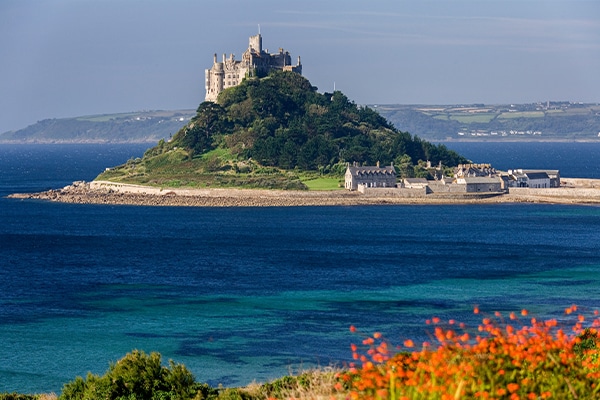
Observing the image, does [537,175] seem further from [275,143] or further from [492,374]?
[492,374]

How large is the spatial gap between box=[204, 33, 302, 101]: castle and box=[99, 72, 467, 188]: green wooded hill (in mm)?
4536

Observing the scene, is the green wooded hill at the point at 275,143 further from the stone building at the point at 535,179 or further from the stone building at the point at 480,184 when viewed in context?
the stone building at the point at 535,179

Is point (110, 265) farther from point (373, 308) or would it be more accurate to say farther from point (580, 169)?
point (580, 169)

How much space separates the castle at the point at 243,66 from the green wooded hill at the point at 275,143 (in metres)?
4.54

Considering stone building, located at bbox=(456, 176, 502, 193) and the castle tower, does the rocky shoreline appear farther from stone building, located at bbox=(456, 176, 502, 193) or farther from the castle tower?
the castle tower

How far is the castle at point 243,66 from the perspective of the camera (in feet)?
546

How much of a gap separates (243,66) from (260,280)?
102642 mm

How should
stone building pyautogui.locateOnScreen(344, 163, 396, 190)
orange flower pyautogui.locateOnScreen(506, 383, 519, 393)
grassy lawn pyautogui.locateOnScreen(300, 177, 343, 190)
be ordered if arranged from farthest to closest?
grassy lawn pyautogui.locateOnScreen(300, 177, 343, 190) → stone building pyautogui.locateOnScreen(344, 163, 396, 190) → orange flower pyautogui.locateOnScreen(506, 383, 519, 393)

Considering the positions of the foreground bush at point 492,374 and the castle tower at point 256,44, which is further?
the castle tower at point 256,44

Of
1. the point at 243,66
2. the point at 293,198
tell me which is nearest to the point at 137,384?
the point at 293,198

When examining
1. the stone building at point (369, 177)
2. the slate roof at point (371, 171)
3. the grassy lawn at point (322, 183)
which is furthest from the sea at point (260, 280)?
the grassy lawn at point (322, 183)

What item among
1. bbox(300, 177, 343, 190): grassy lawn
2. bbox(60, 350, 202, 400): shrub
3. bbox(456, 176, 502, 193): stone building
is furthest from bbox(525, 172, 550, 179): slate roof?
bbox(60, 350, 202, 400): shrub

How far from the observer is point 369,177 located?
130875 millimetres

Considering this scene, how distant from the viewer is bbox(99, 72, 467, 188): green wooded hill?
142 meters
